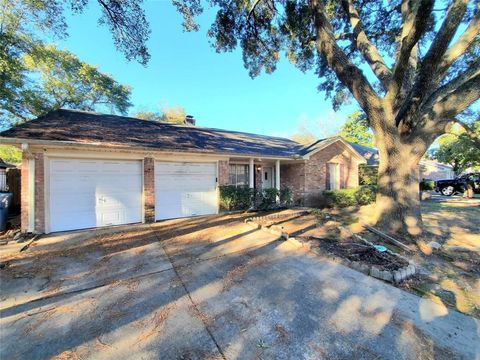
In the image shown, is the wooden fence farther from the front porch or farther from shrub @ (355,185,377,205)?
shrub @ (355,185,377,205)

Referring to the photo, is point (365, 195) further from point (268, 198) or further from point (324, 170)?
point (268, 198)

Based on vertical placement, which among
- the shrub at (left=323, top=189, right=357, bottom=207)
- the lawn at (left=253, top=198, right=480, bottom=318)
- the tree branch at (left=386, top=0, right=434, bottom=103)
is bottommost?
the lawn at (left=253, top=198, right=480, bottom=318)

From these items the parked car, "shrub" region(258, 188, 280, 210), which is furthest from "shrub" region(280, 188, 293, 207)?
the parked car

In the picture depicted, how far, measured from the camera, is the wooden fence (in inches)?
361

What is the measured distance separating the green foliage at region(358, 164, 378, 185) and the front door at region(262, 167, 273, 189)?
7393 mm

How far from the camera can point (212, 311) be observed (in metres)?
2.99

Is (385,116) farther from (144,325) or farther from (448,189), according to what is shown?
(448,189)

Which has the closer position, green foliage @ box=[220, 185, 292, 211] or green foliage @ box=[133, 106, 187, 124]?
green foliage @ box=[220, 185, 292, 211]

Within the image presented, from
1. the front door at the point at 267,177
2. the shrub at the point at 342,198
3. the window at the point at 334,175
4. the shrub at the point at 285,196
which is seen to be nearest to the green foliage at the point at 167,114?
the front door at the point at 267,177

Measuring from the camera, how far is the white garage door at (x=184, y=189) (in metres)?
8.56

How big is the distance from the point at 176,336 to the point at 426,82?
289 inches

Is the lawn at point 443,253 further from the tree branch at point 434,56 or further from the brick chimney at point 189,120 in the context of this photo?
the brick chimney at point 189,120

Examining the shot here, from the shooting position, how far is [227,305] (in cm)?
314

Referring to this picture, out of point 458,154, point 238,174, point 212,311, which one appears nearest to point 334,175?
point 238,174
